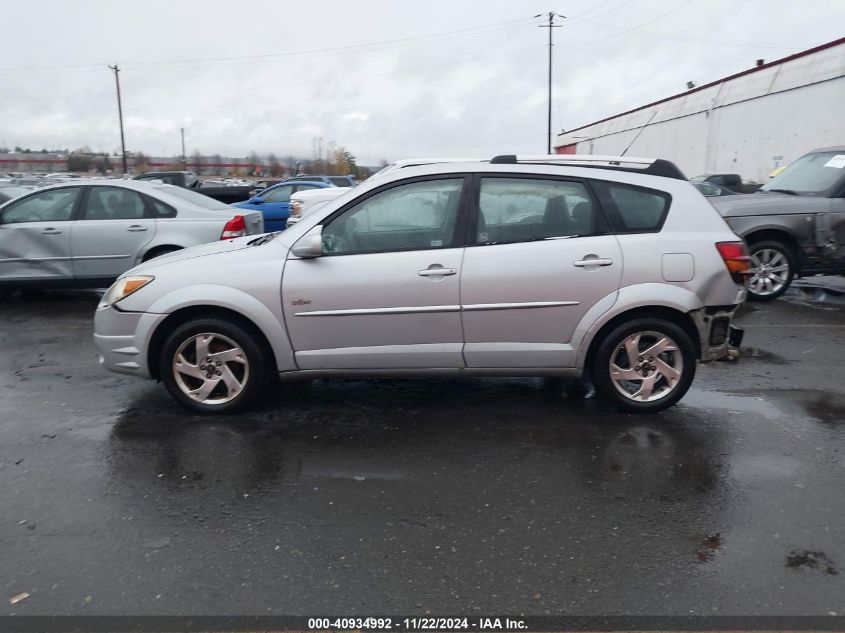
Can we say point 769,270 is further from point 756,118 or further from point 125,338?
point 756,118

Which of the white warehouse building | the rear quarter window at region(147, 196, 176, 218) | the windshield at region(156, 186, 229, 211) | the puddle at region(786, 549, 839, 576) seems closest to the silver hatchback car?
the puddle at region(786, 549, 839, 576)

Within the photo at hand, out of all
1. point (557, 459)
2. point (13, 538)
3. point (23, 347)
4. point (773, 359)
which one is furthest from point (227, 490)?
point (773, 359)

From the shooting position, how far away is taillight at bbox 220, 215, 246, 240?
8852 mm

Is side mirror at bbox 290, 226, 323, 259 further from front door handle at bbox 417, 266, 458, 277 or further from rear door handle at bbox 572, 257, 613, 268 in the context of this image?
rear door handle at bbox 572, 257, 613, 268

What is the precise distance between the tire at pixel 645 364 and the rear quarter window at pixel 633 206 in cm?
63

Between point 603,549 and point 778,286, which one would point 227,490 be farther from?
point 778,286

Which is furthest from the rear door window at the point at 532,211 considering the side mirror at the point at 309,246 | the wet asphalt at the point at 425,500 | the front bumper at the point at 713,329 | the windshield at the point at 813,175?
the windshield at the point at 813,175

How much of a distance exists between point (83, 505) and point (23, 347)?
4.15m

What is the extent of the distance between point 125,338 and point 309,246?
4.81ft

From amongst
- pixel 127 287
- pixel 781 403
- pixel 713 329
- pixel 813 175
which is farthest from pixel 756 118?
pixel 127 287

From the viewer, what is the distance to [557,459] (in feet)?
14.4

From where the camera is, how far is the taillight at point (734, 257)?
4910 millimetres

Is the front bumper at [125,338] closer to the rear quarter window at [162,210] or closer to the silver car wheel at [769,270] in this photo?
the rear quarter window at [162,210]

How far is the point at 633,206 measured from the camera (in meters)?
5.01
